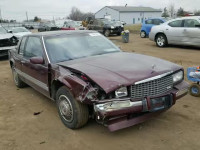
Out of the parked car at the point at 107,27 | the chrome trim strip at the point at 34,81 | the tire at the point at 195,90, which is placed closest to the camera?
the chrome trim strip at the point at 34,81

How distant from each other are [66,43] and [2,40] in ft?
25.9

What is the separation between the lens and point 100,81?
9.98 ft

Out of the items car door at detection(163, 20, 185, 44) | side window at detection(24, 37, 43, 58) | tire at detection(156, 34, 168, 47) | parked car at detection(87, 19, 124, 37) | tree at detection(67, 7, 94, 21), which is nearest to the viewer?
side window at detection(24, 37, 43, 58)

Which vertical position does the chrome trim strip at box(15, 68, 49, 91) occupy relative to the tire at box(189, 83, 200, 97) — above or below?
above

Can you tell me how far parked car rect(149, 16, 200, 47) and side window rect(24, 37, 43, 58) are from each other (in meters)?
8.36

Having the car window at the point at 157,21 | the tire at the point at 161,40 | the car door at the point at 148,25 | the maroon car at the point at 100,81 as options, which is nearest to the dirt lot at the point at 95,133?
the maroon car at the point at 100,81

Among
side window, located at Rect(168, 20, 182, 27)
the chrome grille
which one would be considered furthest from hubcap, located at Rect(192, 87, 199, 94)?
side window, located at Rect(168, 20, 182, 27)

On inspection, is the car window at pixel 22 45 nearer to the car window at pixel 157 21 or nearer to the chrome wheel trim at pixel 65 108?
the chrome wheel trim at pixel 65 108

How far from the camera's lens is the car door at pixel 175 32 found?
36.7ft

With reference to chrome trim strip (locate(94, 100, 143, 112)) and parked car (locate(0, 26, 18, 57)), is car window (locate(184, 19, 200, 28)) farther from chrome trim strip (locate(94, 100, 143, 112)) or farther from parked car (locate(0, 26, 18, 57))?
chrome trim strip (locate(94, 100, 143, 112))

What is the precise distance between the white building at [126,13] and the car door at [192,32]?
5680cm

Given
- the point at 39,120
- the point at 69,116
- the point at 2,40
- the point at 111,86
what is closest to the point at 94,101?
the point at 111,86

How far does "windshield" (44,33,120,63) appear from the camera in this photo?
418cm

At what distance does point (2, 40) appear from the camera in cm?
1094
